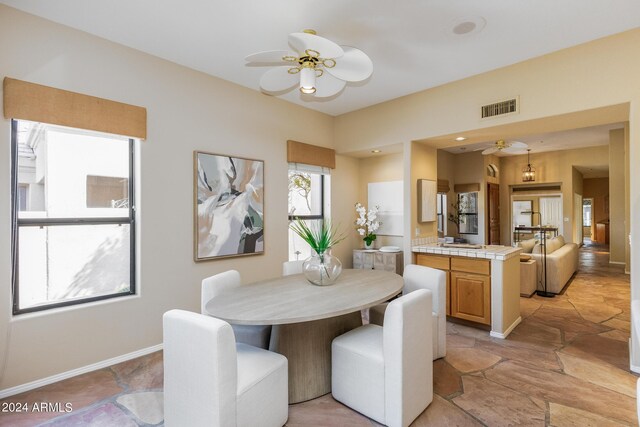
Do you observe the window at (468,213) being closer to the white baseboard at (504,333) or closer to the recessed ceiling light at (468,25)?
the white baseboard at (504,333)

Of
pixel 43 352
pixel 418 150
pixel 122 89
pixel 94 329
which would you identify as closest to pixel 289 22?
pixel 122 89

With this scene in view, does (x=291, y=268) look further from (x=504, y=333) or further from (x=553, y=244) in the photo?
(x=553, y=244)

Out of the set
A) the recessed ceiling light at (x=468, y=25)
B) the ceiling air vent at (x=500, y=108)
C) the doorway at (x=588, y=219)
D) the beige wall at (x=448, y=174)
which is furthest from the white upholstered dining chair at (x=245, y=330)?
the doorway at (x=588, y=219)

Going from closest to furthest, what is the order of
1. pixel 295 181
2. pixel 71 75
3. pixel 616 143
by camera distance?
pixel 71 75 < pixel 295 181 < pixel 616 143

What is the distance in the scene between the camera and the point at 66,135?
2.69 metres

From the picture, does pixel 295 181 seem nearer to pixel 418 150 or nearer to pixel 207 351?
pixel 418 150

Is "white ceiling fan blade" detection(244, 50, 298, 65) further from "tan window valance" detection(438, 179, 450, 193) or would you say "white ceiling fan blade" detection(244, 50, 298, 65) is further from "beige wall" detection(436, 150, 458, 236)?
"beige wall" detection(436, 150, 458, 236)

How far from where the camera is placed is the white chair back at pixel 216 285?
2.45 meters

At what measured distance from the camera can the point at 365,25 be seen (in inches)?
101

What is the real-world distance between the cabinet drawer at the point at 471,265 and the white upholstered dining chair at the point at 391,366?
1688 millimetres

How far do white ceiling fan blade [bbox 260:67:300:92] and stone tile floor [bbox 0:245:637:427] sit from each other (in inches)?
99.4

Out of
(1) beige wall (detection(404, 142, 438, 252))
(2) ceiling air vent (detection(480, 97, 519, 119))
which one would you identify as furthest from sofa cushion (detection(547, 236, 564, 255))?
(2) ceiling air vent (detection(480, 97, 519, 119))

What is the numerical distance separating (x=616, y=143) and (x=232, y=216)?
25.5 feet

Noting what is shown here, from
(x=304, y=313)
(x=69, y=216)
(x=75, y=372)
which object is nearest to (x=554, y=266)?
(x=304, y=313)
